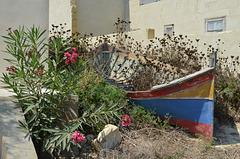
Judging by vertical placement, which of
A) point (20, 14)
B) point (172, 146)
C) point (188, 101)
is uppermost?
point (20, 14)

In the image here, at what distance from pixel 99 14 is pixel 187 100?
831 centimetres

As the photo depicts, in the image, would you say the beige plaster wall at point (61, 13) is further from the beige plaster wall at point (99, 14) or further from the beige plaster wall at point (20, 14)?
the beige plaster wall at point (20, 14)

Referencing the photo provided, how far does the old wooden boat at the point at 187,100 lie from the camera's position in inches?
185

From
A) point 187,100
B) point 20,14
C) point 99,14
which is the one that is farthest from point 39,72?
point 99,14

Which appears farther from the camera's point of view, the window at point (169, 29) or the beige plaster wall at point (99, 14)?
the beige plaster wall at point (99, 14)

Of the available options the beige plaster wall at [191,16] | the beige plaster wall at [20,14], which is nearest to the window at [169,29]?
the beige plaster wall at [191,16]

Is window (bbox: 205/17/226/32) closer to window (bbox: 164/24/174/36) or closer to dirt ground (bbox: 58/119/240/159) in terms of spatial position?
window (bbox: 164/24/174/36)

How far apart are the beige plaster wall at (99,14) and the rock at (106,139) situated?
783 cm

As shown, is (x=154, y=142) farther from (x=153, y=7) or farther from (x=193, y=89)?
(x=153, y=7)

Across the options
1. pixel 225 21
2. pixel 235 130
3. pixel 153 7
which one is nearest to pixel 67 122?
pixel 235 130

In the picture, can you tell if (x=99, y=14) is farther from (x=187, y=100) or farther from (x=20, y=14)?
(x=187, y=100)

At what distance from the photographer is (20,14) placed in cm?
554

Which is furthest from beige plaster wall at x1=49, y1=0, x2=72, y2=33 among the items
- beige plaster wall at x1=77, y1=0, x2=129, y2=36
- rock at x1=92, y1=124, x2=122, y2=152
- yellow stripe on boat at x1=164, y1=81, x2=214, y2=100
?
rock at x1=92, y1=124, x2=122, y2=152

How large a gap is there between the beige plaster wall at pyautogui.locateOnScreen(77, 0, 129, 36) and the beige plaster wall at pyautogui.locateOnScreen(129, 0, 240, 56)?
64 cm
